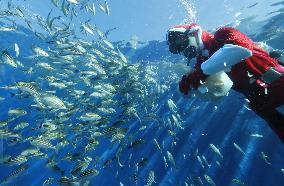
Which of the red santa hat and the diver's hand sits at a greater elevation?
the red santa hat

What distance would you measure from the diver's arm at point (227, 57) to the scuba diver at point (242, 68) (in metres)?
0.31

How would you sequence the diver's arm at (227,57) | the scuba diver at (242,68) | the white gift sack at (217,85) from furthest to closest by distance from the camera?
the scuba diver at (242,68), the white gift sack at (217,85), the diver's arm at (227,57)

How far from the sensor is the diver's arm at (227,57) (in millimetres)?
3166

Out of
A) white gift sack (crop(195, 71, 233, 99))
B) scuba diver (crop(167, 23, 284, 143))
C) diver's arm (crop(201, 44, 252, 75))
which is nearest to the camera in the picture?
diver's arm (crop(201, 44, 252, 75))

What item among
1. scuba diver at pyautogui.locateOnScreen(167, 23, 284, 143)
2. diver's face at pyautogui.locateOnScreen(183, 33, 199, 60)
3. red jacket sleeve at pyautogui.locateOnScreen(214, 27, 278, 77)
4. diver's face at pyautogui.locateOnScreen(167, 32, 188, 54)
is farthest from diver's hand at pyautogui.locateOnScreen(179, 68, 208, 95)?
red jacket sleeve at pyautogui.locateOnScreen(214, 27, 278, 77)

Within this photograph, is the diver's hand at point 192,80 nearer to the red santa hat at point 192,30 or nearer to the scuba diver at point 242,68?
the scuba diver at point 242,68

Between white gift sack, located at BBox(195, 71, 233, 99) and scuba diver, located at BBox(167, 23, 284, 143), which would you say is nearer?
white gift sack, located at BBox(195, 71, 233, 99)

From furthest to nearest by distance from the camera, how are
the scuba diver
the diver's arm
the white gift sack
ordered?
1. the scuba diver
2. the white gift sack
3. the diver's arm

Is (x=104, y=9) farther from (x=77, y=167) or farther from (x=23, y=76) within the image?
(x=23, y=76)

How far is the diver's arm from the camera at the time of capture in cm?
317

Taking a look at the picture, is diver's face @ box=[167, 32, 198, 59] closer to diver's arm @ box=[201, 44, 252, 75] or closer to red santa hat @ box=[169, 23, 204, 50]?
red santa hat @ box=[169, 23, 204, 50]

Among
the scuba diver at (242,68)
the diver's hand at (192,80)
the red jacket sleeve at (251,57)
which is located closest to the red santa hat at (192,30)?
the scuba diver at (242,68)

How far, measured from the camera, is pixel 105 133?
725 centimetres

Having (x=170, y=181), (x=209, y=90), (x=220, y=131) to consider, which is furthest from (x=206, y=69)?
(x=220, y=131)
